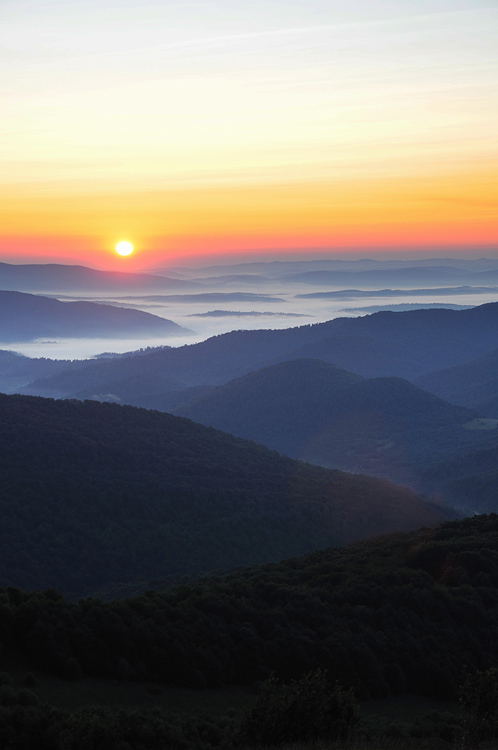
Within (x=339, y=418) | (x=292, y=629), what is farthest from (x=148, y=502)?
(x=339, y=418)

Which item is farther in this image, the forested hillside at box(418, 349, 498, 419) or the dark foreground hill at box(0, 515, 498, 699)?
the forested hillside at box(418, 349, 498, 419)

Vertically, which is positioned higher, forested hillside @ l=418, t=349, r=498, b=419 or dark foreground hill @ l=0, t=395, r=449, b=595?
forested hillside @ l=418, t=349, r=498, b=419

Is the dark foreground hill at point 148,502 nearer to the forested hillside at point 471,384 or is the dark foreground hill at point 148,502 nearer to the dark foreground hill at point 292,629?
the dark foreground hill at point 292,629

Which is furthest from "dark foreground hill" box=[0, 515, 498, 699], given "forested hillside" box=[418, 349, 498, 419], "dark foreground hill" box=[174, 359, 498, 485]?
"forested hillside" box=[418, 349, 498, 419]

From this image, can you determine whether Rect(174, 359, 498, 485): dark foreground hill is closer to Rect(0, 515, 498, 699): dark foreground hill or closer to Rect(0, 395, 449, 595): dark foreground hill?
Rect(0, 395, 449, 595): dark foreground hill

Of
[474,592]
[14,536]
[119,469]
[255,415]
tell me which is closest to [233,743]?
[474,592]
